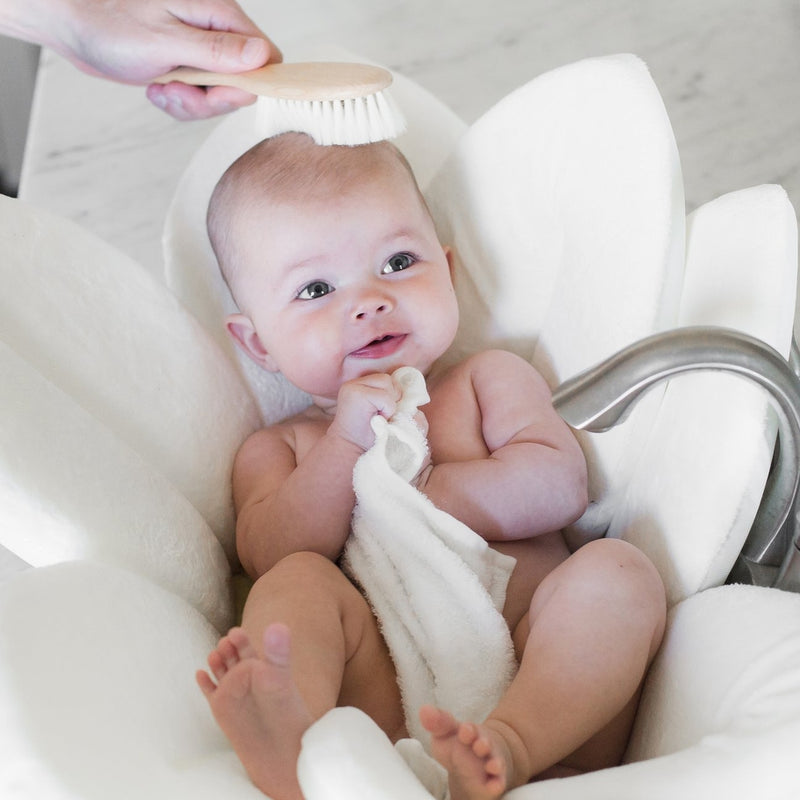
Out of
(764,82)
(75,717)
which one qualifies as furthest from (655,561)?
(764,82)

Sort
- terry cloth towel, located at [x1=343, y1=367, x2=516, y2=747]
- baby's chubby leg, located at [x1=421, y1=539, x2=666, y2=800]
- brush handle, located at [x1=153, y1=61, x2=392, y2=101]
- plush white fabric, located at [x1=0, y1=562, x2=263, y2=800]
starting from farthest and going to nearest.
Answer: brush handle, located at [x1=153, y1=61, x2=392, y2=101] → terry cloth towel, located at [x1=343, y1=367, x2=516, y2=747] → baby's chubby leg, located at [x1=421, y1=539, x2=666, y2=800] → plush white fabric, located at [x1=0, y1=562, x2=263, y2=800]

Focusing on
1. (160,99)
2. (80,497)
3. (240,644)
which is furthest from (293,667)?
(160,99)

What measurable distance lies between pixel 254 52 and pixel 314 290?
21 centimetres

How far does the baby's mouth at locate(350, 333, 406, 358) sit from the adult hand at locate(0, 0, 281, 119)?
0.84ft

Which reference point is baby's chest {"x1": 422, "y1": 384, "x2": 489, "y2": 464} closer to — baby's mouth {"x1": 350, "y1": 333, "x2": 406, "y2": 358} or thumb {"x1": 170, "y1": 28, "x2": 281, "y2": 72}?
baby's mouth {"x1": 350, "y1": 333, "x2": 406, "y2": 358}

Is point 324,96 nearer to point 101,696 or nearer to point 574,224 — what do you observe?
point 574,224

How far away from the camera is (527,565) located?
0.90 metres

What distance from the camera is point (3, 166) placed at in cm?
187

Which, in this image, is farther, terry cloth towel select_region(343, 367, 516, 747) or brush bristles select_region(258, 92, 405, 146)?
brush bristles select_region(258, 92, 405, 146)

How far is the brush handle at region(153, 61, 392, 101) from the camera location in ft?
3.03

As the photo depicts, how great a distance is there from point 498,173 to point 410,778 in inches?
24.2

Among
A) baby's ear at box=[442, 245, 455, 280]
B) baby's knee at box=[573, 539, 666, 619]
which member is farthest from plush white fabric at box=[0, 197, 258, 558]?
baby's knee at box=[573, 539, 666, 619]

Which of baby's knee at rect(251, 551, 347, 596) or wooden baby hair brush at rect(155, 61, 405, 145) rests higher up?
wooden baby hair brush at rect(155, 61, 405, 145)

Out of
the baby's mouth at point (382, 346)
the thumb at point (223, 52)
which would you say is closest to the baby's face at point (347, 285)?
the baby's mouth at point (382, 346)
